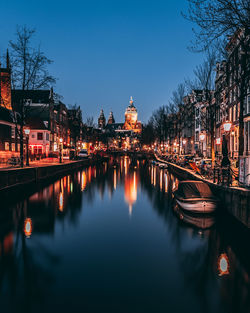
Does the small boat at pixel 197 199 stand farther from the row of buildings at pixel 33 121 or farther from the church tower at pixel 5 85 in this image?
the church tower at pixel 5 85

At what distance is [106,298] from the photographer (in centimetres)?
796

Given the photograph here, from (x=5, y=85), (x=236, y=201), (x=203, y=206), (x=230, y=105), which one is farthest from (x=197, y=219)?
(x=5, y=85)

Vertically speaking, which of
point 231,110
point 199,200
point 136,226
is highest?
point 231,110

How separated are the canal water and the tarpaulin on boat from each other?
1322 mm

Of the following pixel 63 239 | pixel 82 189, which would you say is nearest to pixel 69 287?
pixel 63 239

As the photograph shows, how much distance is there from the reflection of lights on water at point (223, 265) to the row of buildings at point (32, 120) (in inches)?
1084

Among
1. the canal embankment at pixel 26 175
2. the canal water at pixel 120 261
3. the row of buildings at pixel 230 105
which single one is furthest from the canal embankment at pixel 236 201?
the canal embankment at pixel 26 175

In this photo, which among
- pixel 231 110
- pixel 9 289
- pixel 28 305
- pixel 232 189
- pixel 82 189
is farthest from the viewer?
pixel 231 110

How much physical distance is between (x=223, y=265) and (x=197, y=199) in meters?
6.77

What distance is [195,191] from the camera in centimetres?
1745

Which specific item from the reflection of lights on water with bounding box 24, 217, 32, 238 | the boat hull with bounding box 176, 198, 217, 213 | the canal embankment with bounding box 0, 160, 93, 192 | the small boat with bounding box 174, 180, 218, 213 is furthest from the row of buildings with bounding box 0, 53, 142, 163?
the boat hull with bounding box 176, 198, 217, 213

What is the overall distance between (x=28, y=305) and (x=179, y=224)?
1010 centimetres

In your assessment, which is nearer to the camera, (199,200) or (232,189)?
(232,189)

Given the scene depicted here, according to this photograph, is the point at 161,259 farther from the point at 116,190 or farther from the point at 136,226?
the point at 116,190
